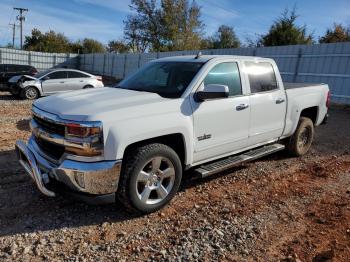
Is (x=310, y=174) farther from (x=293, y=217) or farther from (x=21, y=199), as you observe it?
(x=21, y=199)

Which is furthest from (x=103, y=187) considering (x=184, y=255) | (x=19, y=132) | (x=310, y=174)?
(x=19, y=132)

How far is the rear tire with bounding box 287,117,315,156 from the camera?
6.42 metres

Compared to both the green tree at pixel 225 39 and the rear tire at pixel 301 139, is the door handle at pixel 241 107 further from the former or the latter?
the green tree at pixel 225 39

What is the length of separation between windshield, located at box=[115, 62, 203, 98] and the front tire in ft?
2.66

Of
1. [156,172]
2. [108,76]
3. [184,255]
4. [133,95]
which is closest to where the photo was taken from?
[184,255]

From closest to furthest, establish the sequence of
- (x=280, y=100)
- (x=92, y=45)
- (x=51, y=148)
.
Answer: (x=51, y=148)
(x=280, y=100)
(x=92, y=45)

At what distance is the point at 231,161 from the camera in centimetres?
496

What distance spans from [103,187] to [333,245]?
243 cm

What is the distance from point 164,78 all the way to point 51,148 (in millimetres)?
1779

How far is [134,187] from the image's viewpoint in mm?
3791

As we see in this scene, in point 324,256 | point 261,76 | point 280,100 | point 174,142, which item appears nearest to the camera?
point 324,256

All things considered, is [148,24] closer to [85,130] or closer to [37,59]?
[37,59]

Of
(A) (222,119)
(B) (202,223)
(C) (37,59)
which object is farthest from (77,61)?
(B) (202,223)

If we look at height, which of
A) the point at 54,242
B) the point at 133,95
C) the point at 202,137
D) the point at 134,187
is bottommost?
the point at 54,242
